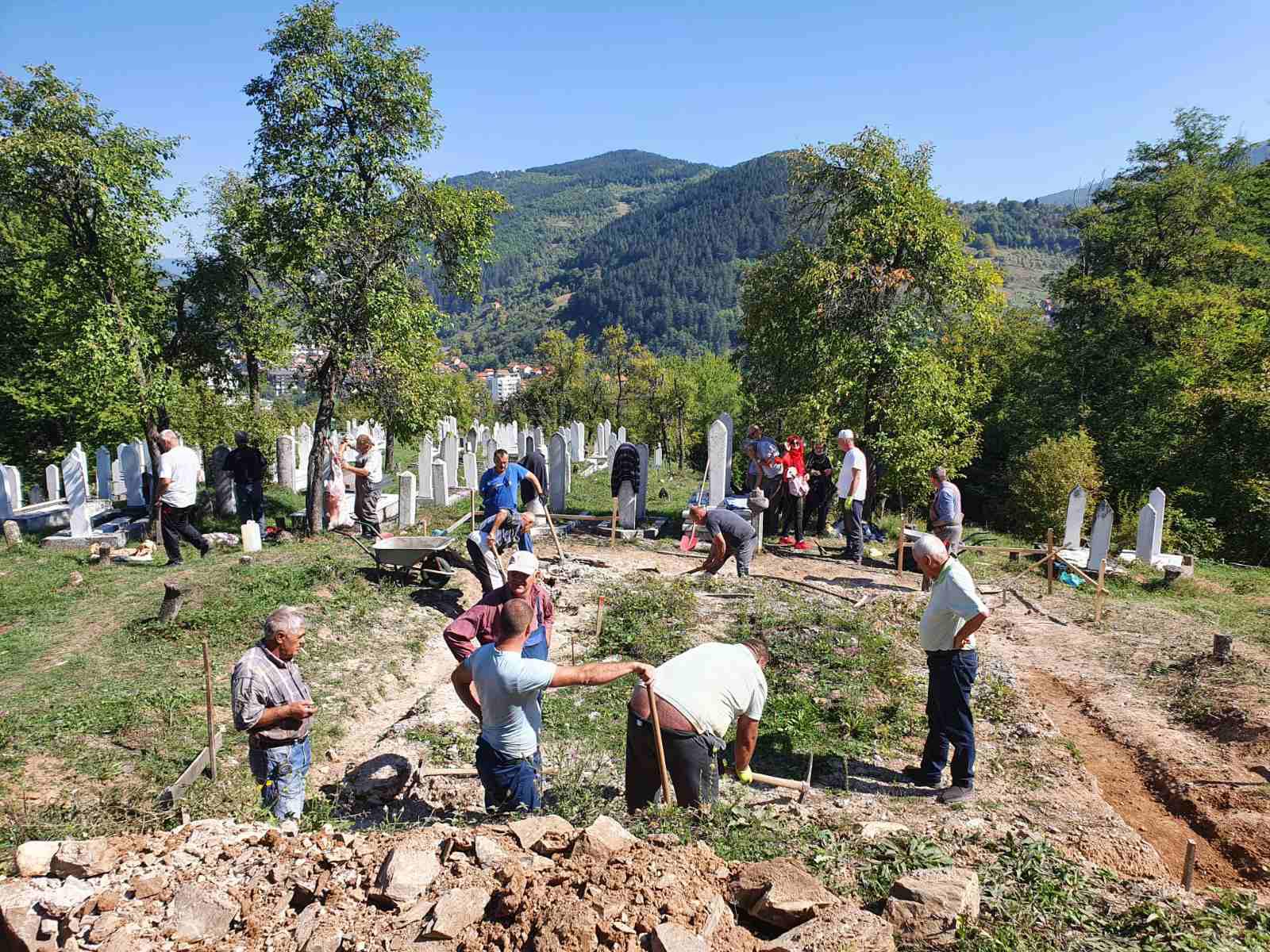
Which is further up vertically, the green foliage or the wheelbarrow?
the green foliage

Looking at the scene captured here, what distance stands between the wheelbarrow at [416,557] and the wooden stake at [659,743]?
5827 millimetres

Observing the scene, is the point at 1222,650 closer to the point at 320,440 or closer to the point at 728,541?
the point at 728,541

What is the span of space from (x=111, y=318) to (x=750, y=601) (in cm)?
1013

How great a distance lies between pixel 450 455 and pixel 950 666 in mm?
12577

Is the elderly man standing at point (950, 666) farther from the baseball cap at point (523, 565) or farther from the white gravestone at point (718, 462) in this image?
the white gravestone at point (718, 462)

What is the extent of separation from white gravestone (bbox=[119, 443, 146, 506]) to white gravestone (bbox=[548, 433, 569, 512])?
7.61 metres

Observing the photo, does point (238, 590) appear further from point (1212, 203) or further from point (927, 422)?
point (1212, 203)

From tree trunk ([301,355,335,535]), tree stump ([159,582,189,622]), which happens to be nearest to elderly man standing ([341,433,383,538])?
tree trunk ([301,355,335,535])

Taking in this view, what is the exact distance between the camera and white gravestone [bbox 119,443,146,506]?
46.4 feet

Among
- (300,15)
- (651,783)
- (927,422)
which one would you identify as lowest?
(651,783)

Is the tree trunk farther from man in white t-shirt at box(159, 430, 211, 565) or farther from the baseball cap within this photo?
the baseball cap

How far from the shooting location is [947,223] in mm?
13969

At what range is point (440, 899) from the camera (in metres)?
3.35

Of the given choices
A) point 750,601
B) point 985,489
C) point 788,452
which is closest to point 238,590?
point 750,601
